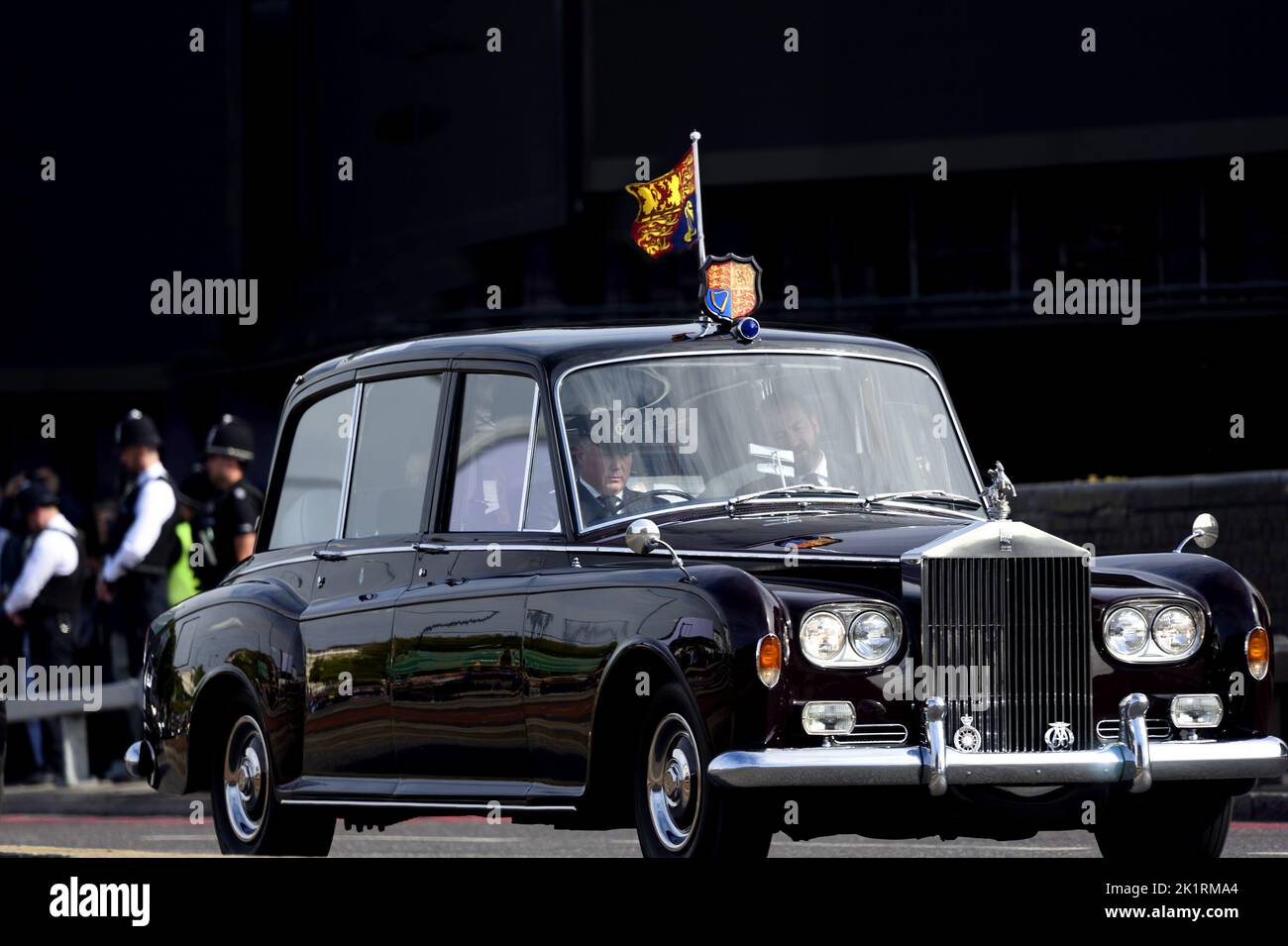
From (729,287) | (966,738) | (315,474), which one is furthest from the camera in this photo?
(315,474)

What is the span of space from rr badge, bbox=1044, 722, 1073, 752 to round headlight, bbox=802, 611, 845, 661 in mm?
737

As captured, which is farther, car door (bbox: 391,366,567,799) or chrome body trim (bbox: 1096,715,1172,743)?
car door (bbox: 391,366,567,799)

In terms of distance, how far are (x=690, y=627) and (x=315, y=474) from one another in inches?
134

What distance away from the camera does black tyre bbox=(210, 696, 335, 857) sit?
11062 millimetres

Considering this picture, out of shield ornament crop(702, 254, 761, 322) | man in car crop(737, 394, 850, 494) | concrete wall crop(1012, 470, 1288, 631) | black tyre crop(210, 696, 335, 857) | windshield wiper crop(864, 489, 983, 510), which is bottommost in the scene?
black tyre crop(210, 696, 335, 857)

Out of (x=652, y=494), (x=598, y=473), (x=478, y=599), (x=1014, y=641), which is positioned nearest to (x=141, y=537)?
(x=478, y=599)

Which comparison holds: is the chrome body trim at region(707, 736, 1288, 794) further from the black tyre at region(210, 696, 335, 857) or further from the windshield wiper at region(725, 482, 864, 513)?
the black tyre at region(210, 696, 335, 857)

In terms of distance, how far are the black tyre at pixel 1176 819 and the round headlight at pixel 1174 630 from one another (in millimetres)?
438

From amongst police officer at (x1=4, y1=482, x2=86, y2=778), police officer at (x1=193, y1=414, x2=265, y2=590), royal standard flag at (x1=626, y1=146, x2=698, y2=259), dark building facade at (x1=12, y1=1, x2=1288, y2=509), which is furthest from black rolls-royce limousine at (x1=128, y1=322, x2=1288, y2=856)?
dark building facade at (x1=12, y1=1, x2=1288, y2=509)

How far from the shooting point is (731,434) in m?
9.77

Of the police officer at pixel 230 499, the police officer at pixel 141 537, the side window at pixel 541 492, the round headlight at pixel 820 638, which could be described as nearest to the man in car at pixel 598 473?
the side window at pixel 541 492

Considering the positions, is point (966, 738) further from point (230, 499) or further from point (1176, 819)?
point (230, 499)
